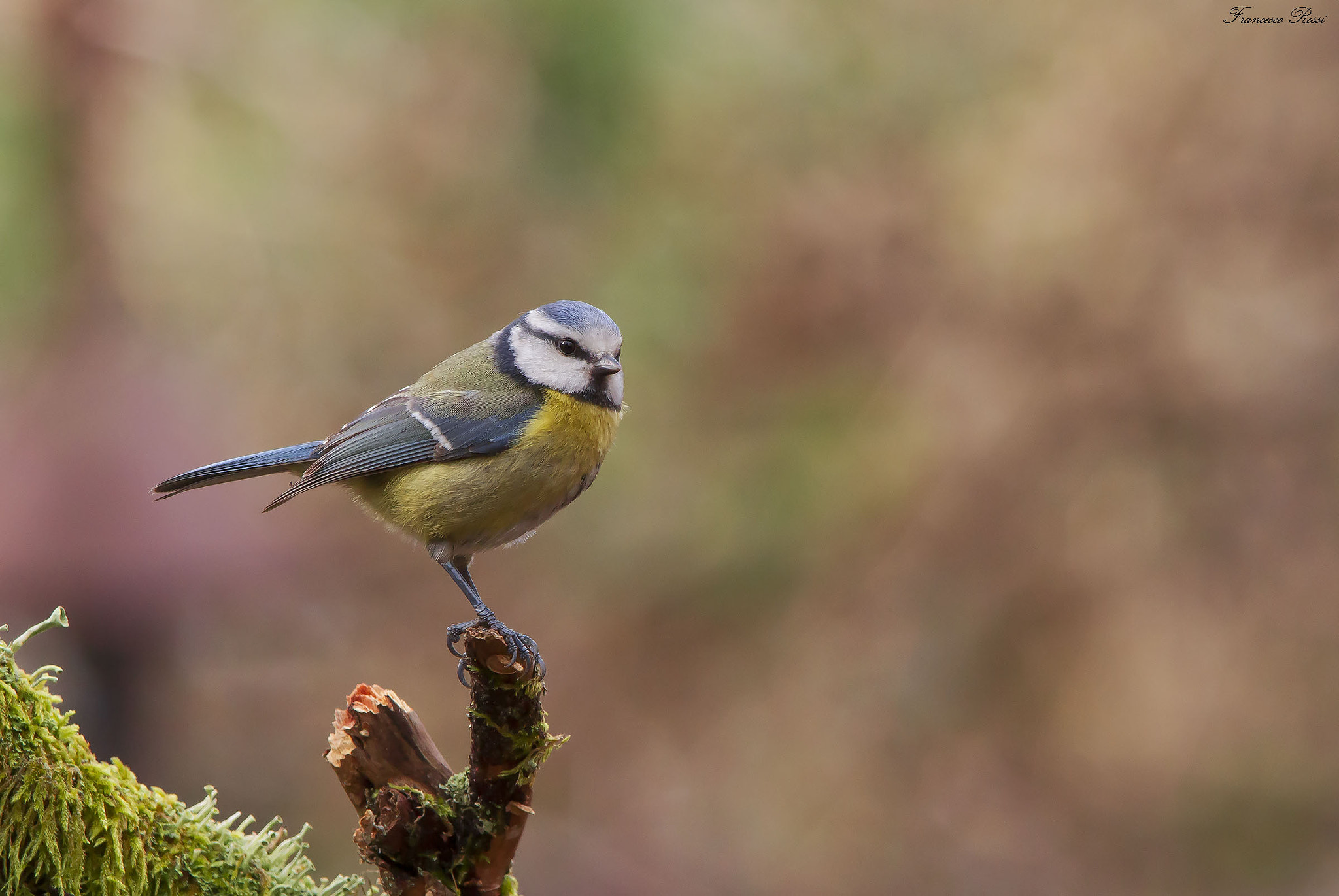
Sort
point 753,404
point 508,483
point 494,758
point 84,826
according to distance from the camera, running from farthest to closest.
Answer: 1. point 753,404
2. point 508,483
3. point 494,758
4. point 84,826

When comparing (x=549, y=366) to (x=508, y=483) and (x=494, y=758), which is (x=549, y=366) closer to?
(x=508, y=483)

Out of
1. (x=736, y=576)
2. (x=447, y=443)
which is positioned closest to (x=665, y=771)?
(x=736, y=576)

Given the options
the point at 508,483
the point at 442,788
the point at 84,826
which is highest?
the point at 508,483

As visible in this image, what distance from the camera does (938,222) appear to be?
4.65m

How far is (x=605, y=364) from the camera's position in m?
2.50

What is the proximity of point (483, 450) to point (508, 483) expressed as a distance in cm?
10

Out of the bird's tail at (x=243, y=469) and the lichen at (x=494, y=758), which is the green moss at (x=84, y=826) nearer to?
the lichen at (x=494, y=758)

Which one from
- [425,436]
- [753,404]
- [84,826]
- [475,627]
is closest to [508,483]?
[425,436]

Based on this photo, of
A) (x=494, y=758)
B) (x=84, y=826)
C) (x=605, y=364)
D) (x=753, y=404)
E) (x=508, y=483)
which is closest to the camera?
(x=84, y=826)

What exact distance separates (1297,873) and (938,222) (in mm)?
3059

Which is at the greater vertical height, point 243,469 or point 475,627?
point 243,469

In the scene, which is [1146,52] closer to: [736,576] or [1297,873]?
[736,576]

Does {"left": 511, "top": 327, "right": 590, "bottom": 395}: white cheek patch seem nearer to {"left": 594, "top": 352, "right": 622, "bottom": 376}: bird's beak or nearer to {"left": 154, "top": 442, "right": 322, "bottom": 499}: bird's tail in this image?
{"left": 594, "top": 352, "right": 622, "bottom": 376}: bird's beak

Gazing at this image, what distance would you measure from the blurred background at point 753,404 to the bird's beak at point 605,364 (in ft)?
6.30
